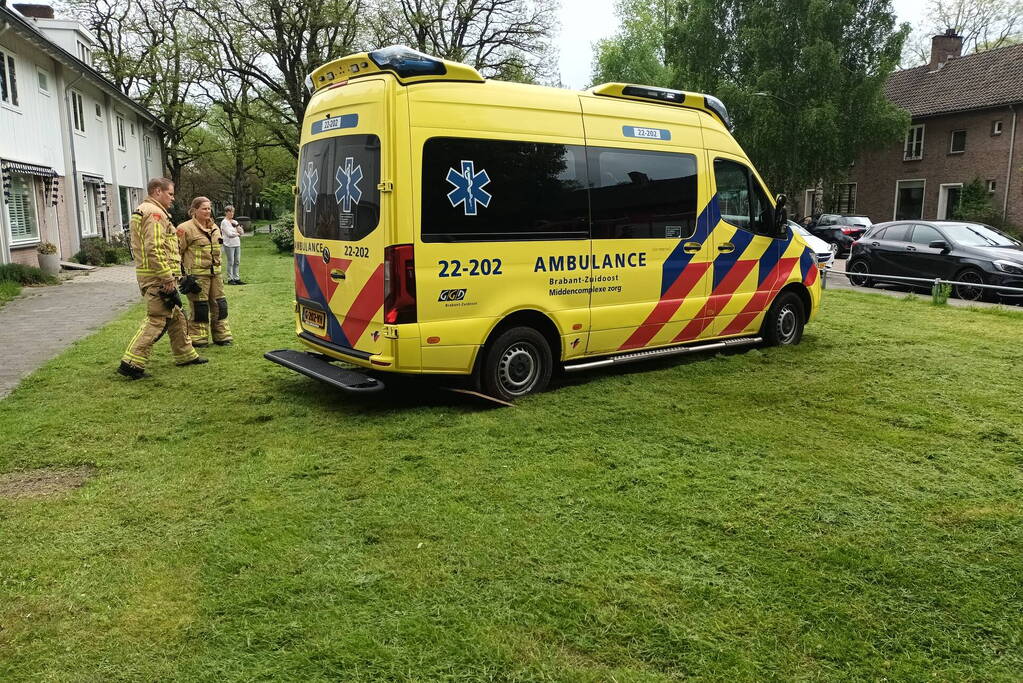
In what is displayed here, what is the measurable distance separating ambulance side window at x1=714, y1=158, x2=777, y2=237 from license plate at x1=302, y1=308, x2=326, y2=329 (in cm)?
400

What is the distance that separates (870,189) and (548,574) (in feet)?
129

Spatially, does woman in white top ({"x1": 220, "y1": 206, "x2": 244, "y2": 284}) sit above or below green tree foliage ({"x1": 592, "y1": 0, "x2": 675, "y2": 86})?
below

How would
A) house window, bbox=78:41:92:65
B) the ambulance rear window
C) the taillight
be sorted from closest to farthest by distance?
the taillight, the ambulance rear window, house window, bbox=78:41:92:65

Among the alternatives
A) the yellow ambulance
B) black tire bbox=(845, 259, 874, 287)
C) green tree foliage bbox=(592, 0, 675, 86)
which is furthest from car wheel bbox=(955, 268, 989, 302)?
green tree foliage bbox=(592, 0, 675, 86)

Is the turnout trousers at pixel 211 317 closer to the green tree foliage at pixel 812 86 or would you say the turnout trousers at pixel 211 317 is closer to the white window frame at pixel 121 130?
the white window frame at pixel 121 130

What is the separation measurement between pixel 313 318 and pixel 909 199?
36300 mm

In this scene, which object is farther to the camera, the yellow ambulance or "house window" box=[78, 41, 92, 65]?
"house window" box=[78, 41, 92, 65]

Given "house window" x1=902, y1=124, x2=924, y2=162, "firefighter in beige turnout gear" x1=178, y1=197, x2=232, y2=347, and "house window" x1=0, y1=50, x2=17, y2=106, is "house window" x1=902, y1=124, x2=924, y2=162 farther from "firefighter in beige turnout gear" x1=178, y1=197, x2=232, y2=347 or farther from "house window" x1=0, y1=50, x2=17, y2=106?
"firefighter in beige turnout gear" x1=178, y1=197, x2=232, y2=347

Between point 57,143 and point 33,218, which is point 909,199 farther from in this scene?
point 33,218

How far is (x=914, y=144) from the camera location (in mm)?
35594

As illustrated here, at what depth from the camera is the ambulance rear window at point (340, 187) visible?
571cm

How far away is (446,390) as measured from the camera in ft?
22.5

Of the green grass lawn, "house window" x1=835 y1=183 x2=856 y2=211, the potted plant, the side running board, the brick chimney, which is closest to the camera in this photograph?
the green grass lawn

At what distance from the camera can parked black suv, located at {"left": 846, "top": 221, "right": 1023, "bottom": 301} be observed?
13.6 m
